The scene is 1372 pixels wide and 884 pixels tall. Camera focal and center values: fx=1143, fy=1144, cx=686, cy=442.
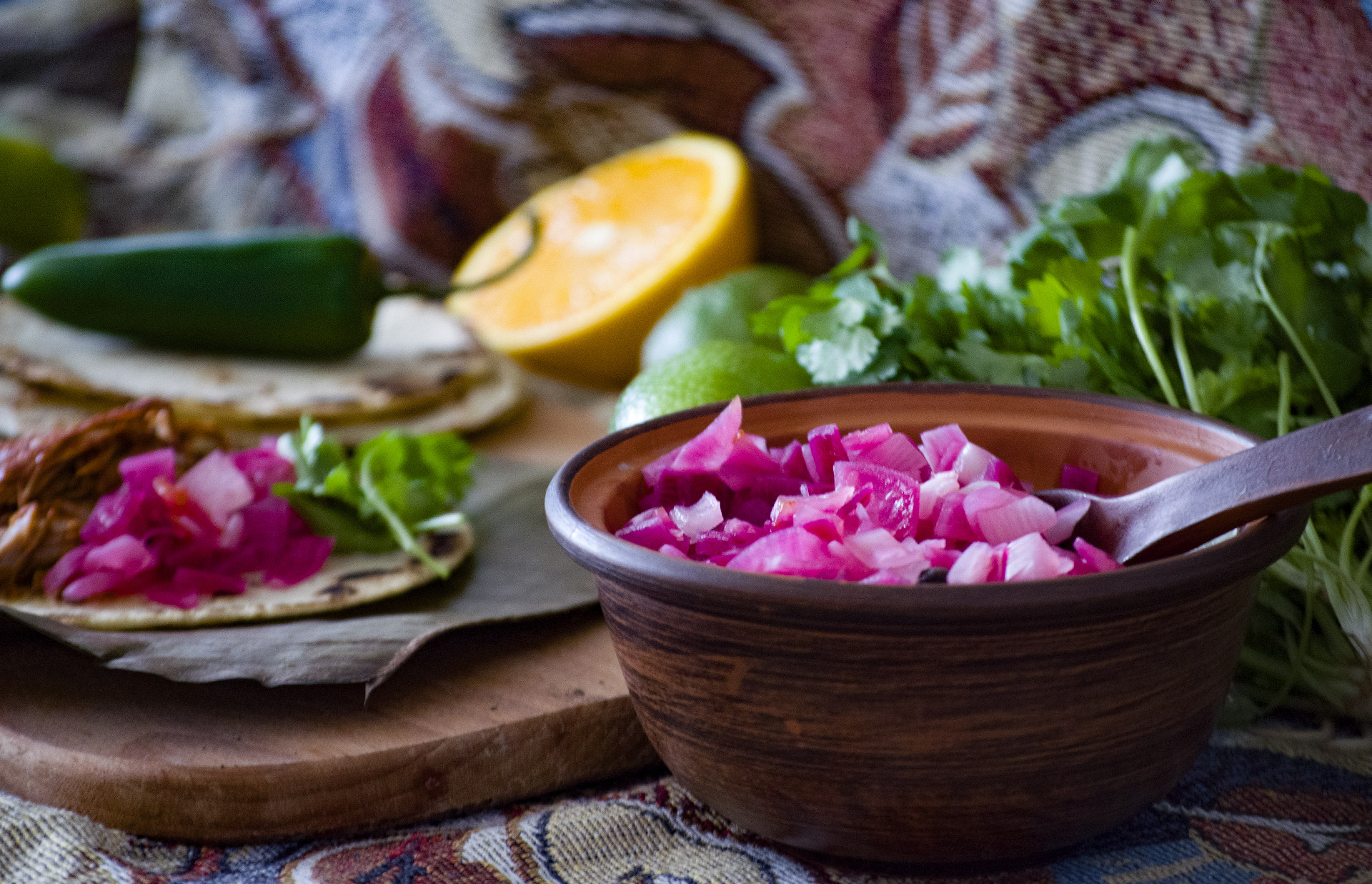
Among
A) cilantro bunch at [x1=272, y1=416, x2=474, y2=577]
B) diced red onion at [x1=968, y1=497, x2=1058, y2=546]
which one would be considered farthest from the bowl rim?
cilantro bunch at [x1=272, y1=416, x2=474, y2=577]

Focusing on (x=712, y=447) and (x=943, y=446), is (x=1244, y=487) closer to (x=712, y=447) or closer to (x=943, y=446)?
(x=943, y=446)

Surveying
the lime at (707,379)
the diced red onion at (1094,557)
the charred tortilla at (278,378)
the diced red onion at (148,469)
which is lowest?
the charred tortilla at (278,378)

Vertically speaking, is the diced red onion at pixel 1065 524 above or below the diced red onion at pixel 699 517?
→ above

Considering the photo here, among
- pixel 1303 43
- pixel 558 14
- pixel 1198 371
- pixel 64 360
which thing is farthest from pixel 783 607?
pixel 558 14

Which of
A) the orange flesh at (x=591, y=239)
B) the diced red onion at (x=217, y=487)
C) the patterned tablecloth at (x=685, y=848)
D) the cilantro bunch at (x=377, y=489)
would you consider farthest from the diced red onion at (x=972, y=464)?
the orange flesh at (x=591, y=239)

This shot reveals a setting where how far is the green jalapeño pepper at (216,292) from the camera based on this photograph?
167 centimetres

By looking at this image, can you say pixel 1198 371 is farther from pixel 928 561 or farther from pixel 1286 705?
pixel 928 561

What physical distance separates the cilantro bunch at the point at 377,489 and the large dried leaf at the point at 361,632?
0.16ft

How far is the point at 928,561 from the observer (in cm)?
62

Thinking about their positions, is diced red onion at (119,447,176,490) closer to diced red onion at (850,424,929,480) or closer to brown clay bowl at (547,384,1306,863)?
brown clay bowl at (547,384,1306,863)

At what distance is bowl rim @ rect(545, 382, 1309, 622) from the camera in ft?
1.74

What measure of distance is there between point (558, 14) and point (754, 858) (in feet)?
5.39

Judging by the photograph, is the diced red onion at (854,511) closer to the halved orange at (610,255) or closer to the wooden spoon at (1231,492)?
the wooden spoon at (1231,492)

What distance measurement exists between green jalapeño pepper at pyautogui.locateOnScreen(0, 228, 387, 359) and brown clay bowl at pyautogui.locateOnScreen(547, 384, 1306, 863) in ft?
3.75
